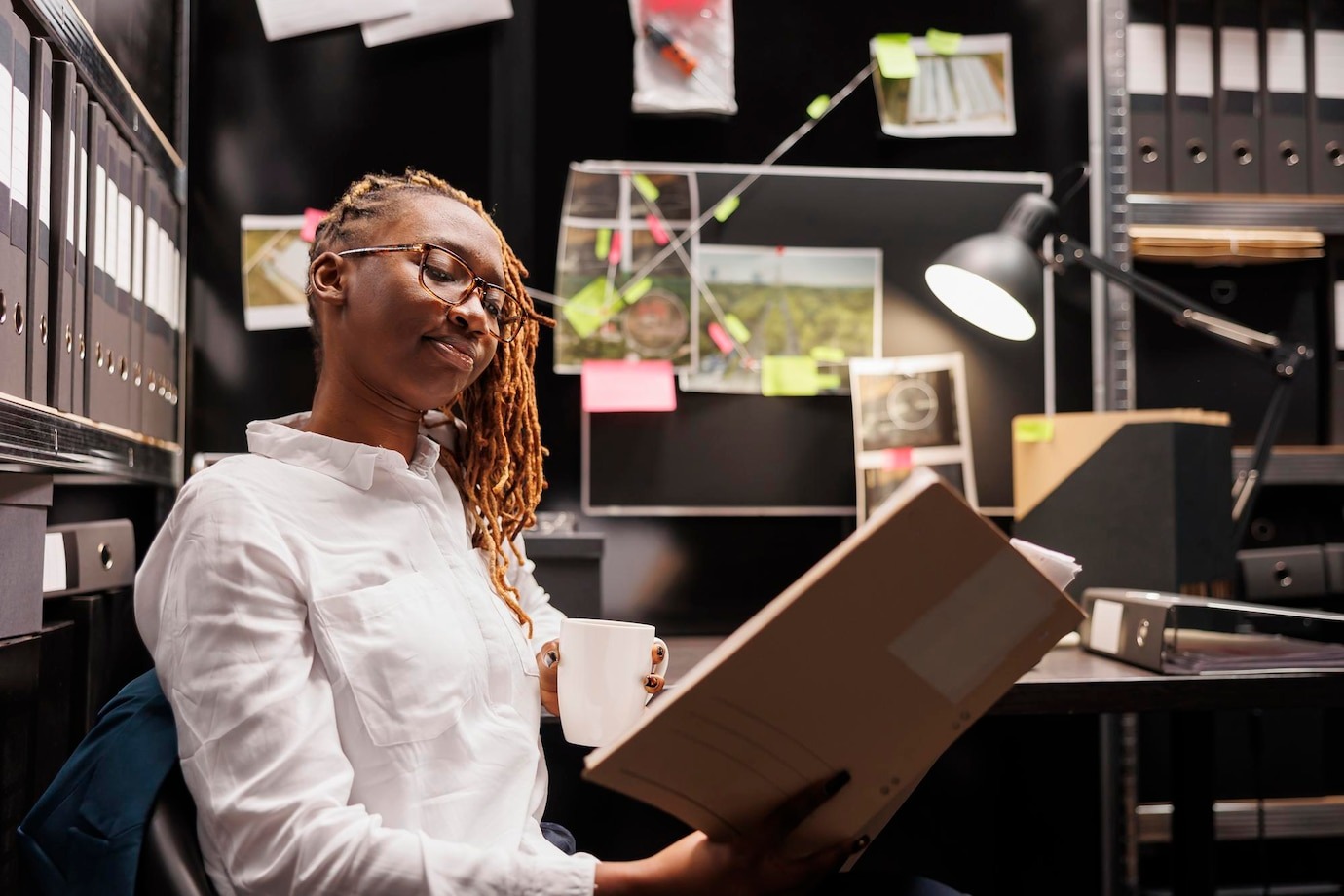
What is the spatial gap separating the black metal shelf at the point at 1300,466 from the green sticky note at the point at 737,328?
89 centimetres

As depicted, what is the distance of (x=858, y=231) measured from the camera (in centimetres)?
206

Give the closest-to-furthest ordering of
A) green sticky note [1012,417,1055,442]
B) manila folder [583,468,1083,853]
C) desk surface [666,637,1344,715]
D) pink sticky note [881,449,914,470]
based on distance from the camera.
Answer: manila folder [583,468,1083,853]
desk surface [666,637,1344,715]
green sticky note [1012,417,1055,442]
pink sticky note [881,449,914,470]

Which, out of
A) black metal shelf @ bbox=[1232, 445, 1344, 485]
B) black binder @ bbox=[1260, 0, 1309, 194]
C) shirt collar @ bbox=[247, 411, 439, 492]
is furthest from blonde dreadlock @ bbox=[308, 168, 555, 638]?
black binder @ bbox=[1260, 0, 1309, 194]

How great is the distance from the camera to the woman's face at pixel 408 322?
0.93 m

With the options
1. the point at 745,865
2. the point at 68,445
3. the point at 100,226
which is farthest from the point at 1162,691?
the point at 100,226

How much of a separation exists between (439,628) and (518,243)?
120 cm

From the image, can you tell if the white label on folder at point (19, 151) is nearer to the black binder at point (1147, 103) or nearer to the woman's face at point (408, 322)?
the woman's face at point (408, 322)

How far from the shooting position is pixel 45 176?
104 cm

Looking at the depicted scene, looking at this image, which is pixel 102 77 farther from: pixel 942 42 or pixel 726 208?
pixel 942 42

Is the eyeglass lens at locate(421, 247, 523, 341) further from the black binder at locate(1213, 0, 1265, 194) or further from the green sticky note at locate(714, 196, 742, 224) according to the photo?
the black binder at locate(1213, 0, 1265, 194)

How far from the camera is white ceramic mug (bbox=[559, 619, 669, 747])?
94 cm

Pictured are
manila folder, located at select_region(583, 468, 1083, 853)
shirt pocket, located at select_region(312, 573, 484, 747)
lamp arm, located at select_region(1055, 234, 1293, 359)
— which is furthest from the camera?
lamp arm, located at select_region(1055, 234, 1293, 359)

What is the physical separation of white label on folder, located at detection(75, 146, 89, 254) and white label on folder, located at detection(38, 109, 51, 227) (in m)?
0.09

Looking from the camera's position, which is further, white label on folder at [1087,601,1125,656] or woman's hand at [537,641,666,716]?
white label on folder at [1087,601,1125,656]
